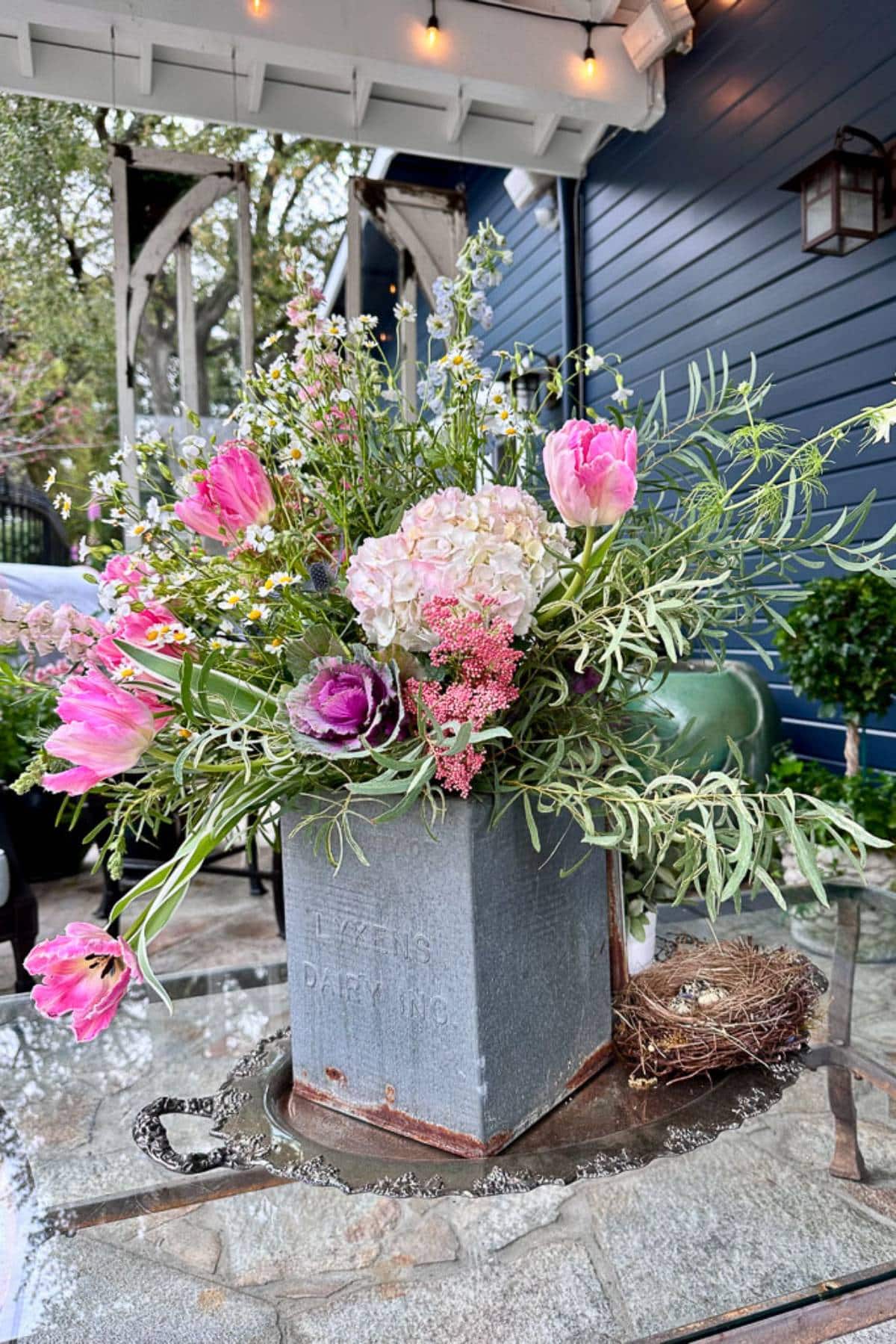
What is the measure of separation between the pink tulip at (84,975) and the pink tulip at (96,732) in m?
0.10

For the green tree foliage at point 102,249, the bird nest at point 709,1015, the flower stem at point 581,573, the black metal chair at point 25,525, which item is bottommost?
the bird nest at point 709,1015

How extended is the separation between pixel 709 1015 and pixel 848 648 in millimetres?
1858

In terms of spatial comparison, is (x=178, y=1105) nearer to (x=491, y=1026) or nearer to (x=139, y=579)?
(x=491, y=1026)

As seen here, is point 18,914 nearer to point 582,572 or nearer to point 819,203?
point 582,572

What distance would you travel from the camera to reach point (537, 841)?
2.00 feet

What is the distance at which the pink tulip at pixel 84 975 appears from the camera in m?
0.54

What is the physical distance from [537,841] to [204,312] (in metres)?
3.84

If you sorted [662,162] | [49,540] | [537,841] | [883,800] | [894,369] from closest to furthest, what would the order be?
[537,841], [883,800], [894,369], [662,162], [49,540]

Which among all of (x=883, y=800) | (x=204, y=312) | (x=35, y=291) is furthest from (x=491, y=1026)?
(x=35, y=291)

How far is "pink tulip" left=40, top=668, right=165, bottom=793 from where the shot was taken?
57 cm

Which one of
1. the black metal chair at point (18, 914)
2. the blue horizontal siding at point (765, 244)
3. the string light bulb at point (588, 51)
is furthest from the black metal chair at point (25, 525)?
the black metal chair at point (18, 914)

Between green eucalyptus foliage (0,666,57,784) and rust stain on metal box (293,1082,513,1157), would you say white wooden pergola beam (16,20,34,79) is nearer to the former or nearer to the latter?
green eucalyptus foliage (0,666,57,784)

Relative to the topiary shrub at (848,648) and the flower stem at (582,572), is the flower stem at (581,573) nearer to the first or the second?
the flower stem at (582,572)

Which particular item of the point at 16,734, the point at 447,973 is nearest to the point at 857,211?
the point at 447,973
